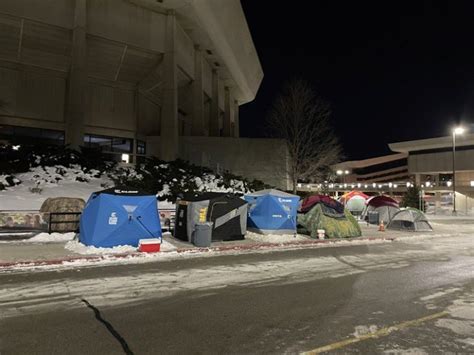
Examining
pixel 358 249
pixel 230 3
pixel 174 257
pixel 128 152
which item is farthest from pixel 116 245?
pixel 230 3

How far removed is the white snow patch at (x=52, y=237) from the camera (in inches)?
555

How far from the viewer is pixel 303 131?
40062mm

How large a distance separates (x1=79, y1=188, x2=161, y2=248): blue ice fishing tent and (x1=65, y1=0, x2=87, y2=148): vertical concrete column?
727 inches

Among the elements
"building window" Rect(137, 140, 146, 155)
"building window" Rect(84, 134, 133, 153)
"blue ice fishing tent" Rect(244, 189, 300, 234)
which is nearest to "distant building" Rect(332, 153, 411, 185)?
"building window" Rect(137, 140, 146, 155)

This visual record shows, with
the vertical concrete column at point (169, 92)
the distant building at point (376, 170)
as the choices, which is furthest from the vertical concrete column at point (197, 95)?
the distant building at point (376, 170)

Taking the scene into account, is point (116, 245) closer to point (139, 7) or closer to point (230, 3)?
point (139, 7)

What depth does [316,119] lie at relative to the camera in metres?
39.5

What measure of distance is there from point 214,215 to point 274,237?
3.04m

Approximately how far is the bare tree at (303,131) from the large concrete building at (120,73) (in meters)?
3.15

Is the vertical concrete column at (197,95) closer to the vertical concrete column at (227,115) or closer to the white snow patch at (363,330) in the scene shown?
the vertical concrete column at (227,115)

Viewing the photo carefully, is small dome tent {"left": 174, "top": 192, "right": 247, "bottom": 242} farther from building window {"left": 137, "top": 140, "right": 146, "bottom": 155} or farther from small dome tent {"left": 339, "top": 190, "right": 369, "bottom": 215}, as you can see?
building window {"left": 137, "top": 140, "right": 146, "bottom": 155}

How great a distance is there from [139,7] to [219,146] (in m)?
13.7

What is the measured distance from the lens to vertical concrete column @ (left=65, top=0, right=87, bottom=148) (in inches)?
1166

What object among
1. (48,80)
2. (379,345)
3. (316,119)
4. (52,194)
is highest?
(48,80)
